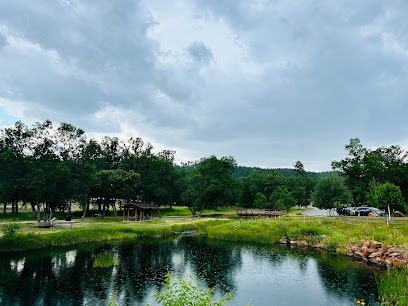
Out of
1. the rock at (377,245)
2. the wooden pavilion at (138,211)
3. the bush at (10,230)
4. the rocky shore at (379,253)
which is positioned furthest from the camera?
the wooden pavilion at (138,211)

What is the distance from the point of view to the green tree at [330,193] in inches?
2106

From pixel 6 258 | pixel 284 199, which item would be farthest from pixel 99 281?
pixel 284 199

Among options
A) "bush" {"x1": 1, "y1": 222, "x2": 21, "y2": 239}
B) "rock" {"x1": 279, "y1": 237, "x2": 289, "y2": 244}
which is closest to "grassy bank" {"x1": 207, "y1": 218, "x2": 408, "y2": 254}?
"rock" {"x1": 279, "y1": 237, "x2": 289, "y2": 244}

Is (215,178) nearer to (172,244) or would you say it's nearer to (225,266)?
(172,244)

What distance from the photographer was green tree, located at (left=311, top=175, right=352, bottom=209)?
176 feet

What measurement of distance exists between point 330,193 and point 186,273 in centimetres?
3976

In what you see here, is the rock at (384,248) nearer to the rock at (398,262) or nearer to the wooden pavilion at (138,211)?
the rock at (398,262)

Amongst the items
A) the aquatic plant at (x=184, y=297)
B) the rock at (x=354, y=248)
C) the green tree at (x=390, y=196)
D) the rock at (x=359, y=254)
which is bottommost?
the rock at (x=359, y=254)

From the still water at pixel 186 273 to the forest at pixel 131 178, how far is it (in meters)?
19.7

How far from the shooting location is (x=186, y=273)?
78.1 ft

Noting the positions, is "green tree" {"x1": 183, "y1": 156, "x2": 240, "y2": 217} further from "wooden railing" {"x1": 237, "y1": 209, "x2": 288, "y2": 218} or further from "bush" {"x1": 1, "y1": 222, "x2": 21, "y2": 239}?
"bush" {"x1": 1, "y1": 222, "x2": 21, "y2": 239}

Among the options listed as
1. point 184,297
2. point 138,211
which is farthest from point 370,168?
point 184,297

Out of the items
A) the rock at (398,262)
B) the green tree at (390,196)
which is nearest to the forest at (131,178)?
the green tree at (390,196)

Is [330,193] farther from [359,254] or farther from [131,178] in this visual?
[131,178]
